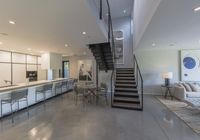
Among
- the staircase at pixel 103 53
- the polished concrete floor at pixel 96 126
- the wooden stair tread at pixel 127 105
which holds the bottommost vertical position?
the polished concrete floor at pixel 96 126

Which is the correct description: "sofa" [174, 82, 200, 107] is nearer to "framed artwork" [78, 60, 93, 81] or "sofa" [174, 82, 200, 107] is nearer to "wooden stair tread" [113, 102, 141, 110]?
"wooden stair tread" [113, 102, 141, 110]

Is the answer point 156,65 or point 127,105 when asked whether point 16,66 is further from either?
point 156,65

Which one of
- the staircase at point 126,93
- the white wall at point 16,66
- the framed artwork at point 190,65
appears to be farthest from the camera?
the white wall at point 16,66

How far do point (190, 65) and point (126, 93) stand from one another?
4.21 metres

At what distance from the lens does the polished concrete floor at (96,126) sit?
2.93 metres

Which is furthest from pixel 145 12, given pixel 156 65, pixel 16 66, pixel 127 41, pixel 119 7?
pixel 16 66

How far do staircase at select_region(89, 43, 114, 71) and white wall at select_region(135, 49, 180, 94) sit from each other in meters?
2.13

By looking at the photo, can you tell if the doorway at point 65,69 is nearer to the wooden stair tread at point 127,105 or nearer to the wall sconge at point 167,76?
the wooden stair tread at point 127,105

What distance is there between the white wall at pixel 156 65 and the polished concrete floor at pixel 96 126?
3162 millimetres

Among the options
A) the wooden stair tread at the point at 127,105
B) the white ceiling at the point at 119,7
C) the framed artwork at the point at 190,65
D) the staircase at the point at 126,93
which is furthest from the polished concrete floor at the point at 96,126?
the white ceiling at the point at 119,7

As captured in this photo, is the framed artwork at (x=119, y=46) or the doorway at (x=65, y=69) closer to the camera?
the framed artwork at (x=119, y=46)

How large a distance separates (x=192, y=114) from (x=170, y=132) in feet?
5.89

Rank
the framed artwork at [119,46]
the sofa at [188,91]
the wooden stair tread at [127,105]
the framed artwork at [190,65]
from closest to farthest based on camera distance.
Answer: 1. the wooden stair tread at [127,105]
2. the sofa at [188,91]
3. the framed artwork at [190,65]
4. the framed artwork at [119,46]

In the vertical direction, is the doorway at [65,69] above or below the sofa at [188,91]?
above
